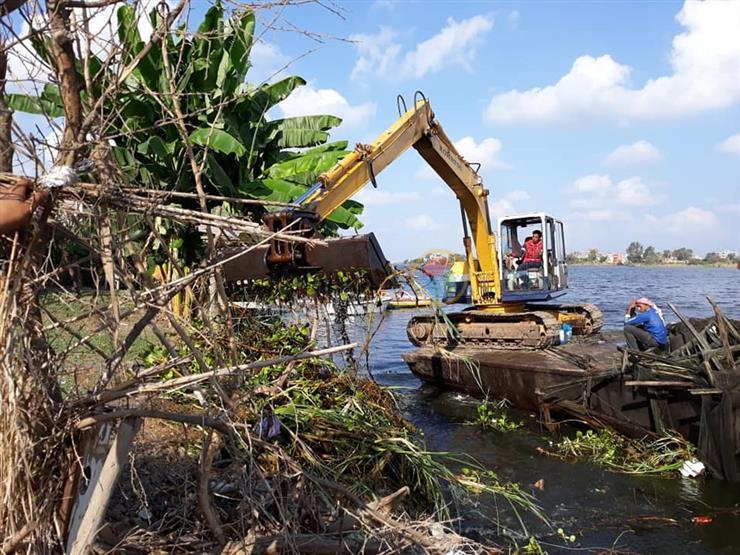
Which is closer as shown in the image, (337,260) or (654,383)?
(337,260)

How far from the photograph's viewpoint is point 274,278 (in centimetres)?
597

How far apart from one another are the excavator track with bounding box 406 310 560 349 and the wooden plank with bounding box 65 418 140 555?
8234 millimetres

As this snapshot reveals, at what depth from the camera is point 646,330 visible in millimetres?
9086

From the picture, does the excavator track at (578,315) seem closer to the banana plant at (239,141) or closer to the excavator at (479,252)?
the excavator at (479,252)

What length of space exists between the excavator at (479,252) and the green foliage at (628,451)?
2.41 m

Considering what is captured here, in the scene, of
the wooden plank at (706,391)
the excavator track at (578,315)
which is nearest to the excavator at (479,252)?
the excavator track at (578,315)

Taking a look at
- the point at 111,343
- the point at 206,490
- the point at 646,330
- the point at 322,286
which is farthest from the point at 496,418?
the point at 111,343

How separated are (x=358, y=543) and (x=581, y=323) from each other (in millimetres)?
10494

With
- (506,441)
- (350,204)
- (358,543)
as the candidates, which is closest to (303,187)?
(350,204)

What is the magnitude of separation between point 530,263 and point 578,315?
188 centimetres

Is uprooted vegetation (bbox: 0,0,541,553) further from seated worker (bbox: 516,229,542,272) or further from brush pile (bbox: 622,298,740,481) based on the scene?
seated worker (bbox: 516,229,542,272)

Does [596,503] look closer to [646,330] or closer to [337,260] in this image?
[646,330]

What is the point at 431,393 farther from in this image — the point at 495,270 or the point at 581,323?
the point at 581,323

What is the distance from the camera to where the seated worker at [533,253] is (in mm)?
12586
